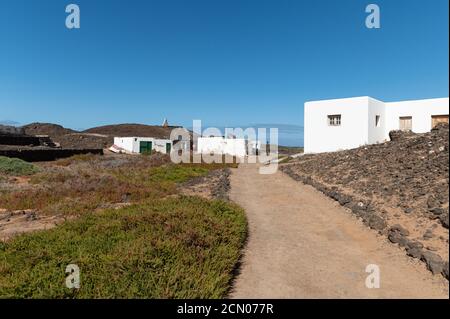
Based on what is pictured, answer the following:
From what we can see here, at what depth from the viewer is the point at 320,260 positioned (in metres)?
6.01

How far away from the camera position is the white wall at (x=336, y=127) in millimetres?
23094

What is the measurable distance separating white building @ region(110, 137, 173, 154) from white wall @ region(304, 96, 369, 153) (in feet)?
79.6

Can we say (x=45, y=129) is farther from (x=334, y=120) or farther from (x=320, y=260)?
(x=320, y=260)

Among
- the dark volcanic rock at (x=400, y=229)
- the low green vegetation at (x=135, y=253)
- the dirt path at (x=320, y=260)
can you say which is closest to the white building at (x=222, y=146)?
the dirt path at (x=320, y=260)

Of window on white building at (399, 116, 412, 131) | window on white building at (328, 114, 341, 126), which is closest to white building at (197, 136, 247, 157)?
window on white building at (328, 114, 341, 126)

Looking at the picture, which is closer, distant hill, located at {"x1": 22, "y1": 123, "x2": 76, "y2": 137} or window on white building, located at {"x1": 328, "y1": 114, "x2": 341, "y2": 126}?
window on white building, located at {"x1": 328, "y1": 114, "x2": 341, "y2": 126}

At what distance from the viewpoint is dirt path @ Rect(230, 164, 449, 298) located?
4.76 m

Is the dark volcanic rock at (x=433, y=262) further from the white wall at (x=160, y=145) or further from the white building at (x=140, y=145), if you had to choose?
the white wall at (x=160, y=145)

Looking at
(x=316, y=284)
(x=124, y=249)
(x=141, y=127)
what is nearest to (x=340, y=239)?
(x=316, y=284)

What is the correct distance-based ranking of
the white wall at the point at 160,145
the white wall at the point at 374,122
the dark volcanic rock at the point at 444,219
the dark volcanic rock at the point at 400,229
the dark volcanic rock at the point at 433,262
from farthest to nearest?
the white wall at the point at 160,145 < the white wall at the point at 374,122 < the dark volcanic rock at the point at 400,229 < the dark volcanic rock at the point at 444,219 < the dark volcanic rock at the point at 433,262

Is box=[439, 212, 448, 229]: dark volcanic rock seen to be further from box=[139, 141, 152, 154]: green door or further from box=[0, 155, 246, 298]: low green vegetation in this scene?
box=[139, 141, 152, 154]: green door

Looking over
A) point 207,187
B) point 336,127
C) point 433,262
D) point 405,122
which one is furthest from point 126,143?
point 433,262

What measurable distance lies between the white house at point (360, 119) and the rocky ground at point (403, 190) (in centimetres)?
756
